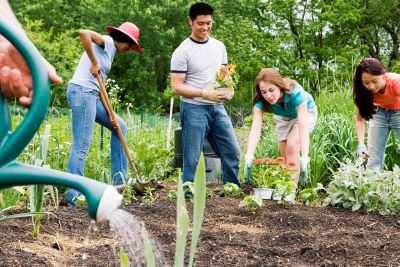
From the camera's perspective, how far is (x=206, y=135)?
16.4ft

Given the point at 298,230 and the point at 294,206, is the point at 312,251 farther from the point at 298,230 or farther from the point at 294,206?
the point at 294,206

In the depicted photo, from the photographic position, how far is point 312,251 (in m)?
2.72

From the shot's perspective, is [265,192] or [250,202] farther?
[265,192]

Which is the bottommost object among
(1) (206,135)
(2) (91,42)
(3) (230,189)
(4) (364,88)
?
(3) (230,189)

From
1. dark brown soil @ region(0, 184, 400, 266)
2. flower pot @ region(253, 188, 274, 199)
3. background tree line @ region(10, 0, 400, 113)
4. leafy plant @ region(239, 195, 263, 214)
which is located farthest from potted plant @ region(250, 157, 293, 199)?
background tree line @ region(10, 0, 400, 113)

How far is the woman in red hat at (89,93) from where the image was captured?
4.33 meters

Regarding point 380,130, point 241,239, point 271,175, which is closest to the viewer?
point 241,239

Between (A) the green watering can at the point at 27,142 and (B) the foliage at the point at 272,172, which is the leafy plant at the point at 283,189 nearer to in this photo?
(B) the foliage at the point at 272,172

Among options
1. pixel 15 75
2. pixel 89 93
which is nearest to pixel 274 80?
pixel 89 93

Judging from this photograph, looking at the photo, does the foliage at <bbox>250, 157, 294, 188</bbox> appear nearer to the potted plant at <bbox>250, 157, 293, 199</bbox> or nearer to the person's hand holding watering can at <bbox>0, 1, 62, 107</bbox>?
the potted plant at <bbox>250, 157, 293, 199</bbox>

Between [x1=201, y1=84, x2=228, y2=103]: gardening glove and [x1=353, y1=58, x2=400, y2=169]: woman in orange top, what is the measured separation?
1097 mm

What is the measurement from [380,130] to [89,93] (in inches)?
99.2

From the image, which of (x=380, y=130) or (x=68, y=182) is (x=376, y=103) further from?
(x=68, y=182)

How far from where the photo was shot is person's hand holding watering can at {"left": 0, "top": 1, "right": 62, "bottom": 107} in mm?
700
